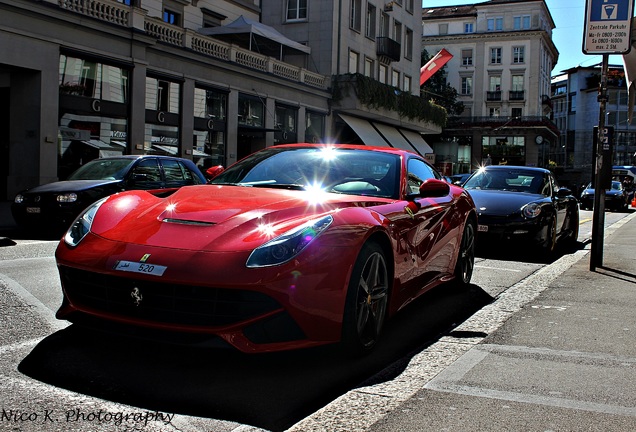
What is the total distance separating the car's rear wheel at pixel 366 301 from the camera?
150 inches

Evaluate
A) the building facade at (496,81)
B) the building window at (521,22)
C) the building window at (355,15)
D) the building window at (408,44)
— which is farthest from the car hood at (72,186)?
the building window at (521,22)

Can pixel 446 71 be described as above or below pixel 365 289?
above

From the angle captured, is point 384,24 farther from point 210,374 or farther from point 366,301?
point 210,374

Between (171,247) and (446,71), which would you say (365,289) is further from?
(446,71)

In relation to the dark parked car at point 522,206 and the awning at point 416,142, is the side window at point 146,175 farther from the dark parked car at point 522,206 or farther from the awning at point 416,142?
the awning at point 416,142

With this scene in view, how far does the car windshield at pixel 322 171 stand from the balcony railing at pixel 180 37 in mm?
15661

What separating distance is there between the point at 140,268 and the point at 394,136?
36.1 meters

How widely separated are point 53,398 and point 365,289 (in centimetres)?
182

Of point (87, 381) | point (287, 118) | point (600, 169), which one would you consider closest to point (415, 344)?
point (87, 381)

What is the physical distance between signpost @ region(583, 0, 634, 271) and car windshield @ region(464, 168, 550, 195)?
222 centimetres

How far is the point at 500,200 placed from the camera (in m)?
10.3

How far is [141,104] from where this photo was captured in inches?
853

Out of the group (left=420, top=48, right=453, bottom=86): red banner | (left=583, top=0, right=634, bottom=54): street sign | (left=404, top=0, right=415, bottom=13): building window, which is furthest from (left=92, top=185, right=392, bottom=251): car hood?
(left=404, top=0, right=415, bottom=13): building window

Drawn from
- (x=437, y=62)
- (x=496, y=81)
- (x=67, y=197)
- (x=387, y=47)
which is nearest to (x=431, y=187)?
(x=67, y=197)
